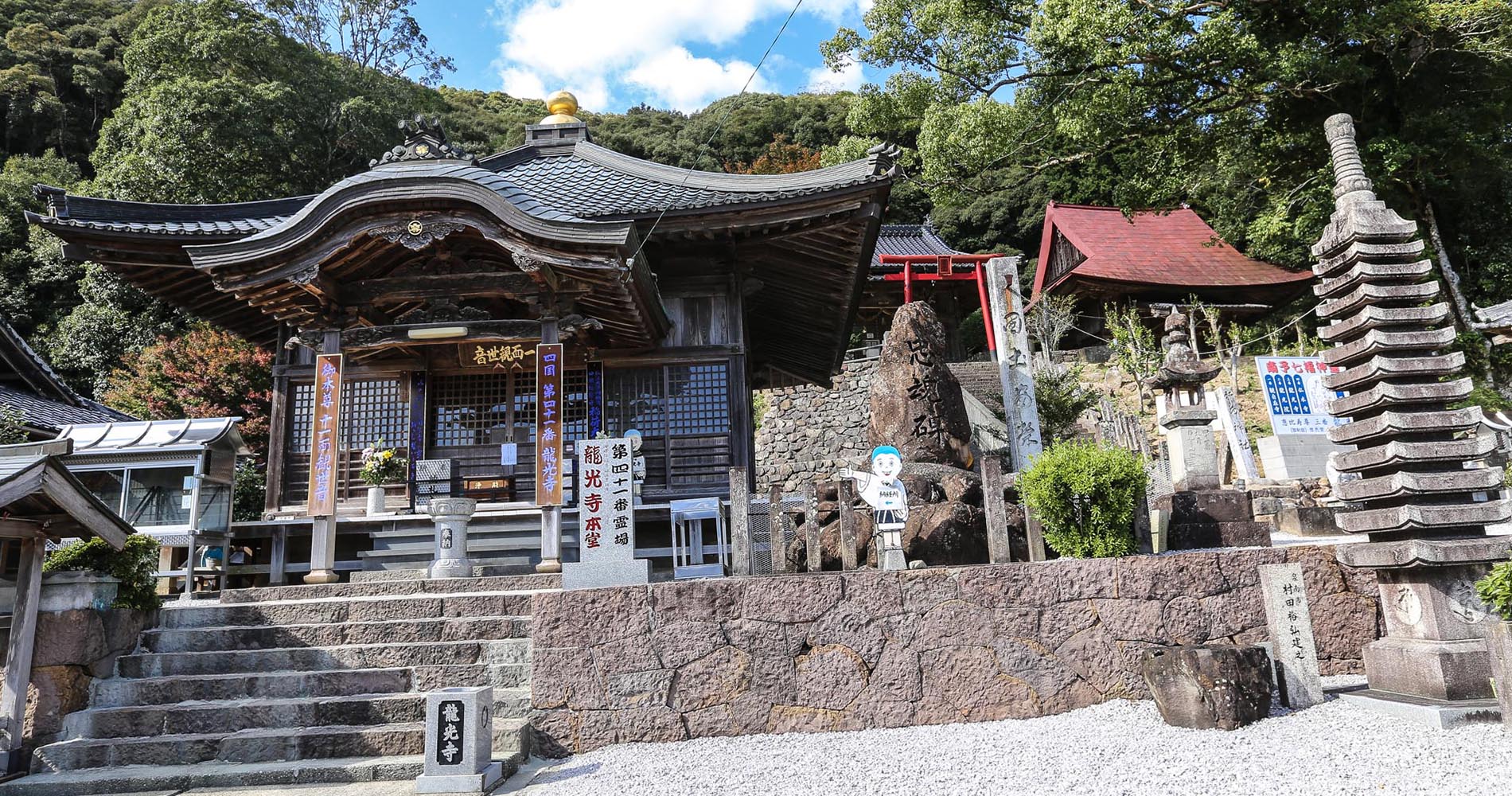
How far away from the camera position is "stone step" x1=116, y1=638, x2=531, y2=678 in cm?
619

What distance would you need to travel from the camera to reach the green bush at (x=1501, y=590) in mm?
4531

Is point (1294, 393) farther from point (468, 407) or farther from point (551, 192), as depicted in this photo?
point (468, 407)

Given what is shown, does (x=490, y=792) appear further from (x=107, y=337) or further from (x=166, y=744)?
(x=107, y=337)

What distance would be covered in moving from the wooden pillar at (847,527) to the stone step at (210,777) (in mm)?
2808

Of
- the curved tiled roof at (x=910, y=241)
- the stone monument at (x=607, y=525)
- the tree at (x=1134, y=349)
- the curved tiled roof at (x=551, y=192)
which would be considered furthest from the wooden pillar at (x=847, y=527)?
the curved tiled roof at (x=910, y=241)

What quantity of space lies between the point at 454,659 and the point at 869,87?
16.9 metres

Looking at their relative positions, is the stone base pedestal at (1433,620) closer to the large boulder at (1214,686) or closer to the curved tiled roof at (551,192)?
the large boulder at (1214,686)

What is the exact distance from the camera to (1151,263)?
88.7 ft

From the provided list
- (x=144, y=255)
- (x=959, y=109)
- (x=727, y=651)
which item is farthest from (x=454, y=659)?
(x=959, y=109)

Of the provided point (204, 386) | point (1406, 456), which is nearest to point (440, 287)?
point (1406, 456)

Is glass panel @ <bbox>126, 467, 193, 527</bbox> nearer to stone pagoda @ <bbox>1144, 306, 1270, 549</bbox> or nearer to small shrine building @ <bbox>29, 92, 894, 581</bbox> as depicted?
small shrine building @ <bbox>29, 92, 894, 581</bbox>

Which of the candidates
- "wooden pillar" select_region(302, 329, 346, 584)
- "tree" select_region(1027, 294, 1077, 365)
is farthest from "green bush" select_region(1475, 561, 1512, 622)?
"tree" select_region(1027, 294, 1077, 365)

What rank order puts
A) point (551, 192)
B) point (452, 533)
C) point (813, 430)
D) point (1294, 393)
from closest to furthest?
point (452, 533)
point (551, 192)
point (1294, 393)
point (813, 430)

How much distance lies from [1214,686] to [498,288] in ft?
25.9
